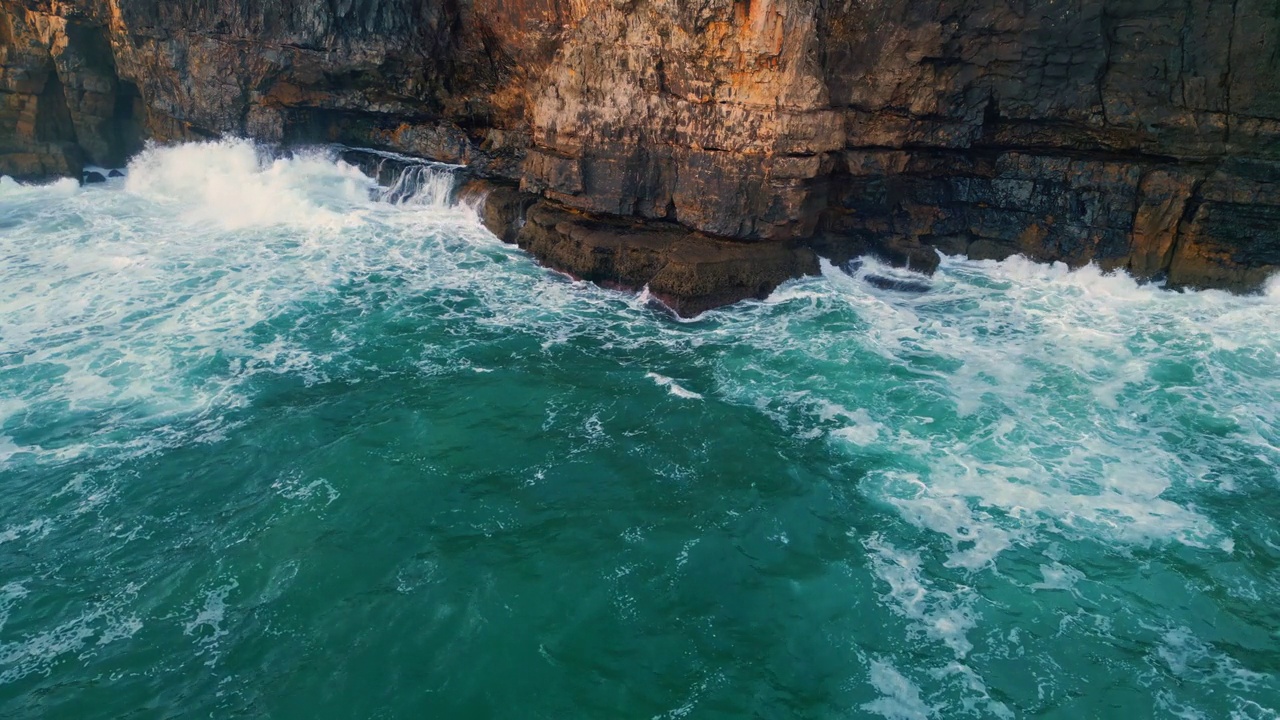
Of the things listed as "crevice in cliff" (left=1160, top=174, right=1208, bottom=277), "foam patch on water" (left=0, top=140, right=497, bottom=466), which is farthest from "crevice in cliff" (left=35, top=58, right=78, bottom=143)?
"crevice in cliff" (left=1160, top=174, right=1208, bottom=277)

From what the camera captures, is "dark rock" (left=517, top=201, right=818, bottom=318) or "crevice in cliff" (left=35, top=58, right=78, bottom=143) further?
"crevice in cliff" (left=35, top=58, right=78, bottom=143)

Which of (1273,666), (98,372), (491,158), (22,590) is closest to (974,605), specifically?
(1273,666)

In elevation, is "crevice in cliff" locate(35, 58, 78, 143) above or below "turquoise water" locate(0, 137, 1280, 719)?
above

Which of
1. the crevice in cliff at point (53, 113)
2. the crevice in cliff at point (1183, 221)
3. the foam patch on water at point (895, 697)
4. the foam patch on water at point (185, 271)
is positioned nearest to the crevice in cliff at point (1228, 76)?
the crevice in cliff at point (1183, 221)

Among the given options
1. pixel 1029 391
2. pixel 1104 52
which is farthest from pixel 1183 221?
pixel 1029 391

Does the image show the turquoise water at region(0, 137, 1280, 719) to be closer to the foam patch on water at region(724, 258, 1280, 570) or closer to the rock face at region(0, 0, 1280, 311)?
the foam patch on water at region(724, 258, 1280, 570)

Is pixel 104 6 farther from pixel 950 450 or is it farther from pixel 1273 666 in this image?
pixel 1273 666

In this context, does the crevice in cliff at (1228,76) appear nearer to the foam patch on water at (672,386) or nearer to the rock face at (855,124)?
the rock face at (855,124)
